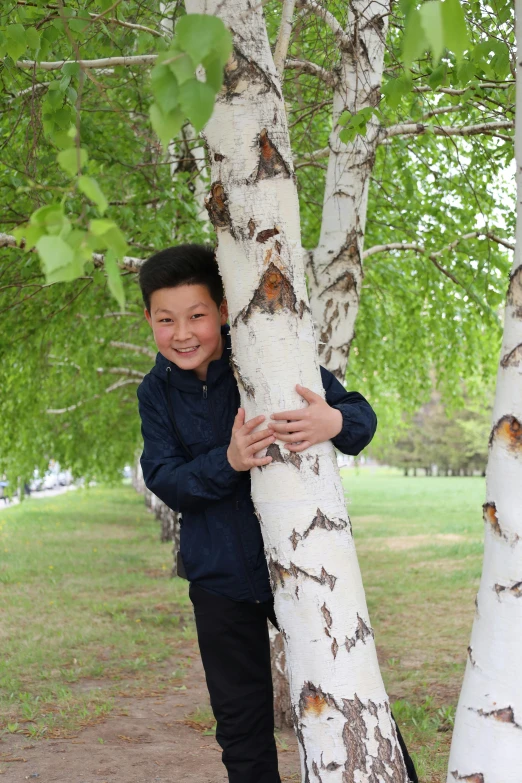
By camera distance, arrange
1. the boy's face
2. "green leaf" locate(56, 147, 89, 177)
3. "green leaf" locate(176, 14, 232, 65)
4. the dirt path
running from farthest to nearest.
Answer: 1. the dirt path
2. the boy's face
3. "green leaf" locate(56, 147, 89, 177)
4. "green leaf" locate(176, 14, 232, 65)

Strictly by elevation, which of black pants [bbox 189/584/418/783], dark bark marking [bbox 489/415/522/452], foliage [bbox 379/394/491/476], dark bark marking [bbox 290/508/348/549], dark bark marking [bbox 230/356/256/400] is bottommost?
foliage [bbox 379/394/491/476]

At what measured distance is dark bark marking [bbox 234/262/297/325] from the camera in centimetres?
196

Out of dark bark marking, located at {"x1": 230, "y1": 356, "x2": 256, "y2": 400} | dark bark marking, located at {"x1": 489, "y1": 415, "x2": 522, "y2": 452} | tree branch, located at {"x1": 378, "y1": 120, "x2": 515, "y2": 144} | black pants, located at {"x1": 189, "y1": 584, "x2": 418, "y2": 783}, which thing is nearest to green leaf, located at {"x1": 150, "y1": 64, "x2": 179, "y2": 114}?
dark bark marking, located at {"x1": 230, "y1": 356, "x2": 256, "y2": 400}

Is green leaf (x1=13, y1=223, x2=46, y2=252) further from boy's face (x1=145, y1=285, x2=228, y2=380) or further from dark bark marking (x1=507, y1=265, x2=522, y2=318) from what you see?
boy's face (x1=145, y1=285, x2=228, y2=380)

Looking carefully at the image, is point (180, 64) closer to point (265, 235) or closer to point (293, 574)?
point (265, 235)

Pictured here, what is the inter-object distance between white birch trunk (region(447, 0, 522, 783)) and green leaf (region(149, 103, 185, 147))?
2.93ft

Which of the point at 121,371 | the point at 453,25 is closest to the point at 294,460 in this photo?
the point at 453,25

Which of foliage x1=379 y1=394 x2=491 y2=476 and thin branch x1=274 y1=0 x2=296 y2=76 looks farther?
foliage x1=379 y1=394 x2=491 y2=476

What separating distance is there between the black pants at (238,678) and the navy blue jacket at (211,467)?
86 millimetres

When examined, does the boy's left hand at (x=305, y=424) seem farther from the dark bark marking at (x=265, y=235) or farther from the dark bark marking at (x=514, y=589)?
the dark bark marking at (x=514, y=589)

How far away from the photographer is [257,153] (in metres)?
1.96

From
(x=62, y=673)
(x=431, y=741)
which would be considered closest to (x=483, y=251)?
(x=431, y=741)

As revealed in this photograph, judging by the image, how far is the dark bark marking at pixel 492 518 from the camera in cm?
179

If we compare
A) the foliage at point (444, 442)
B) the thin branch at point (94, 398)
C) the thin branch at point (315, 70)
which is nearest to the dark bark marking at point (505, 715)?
the thin branch at point (315, 70)
